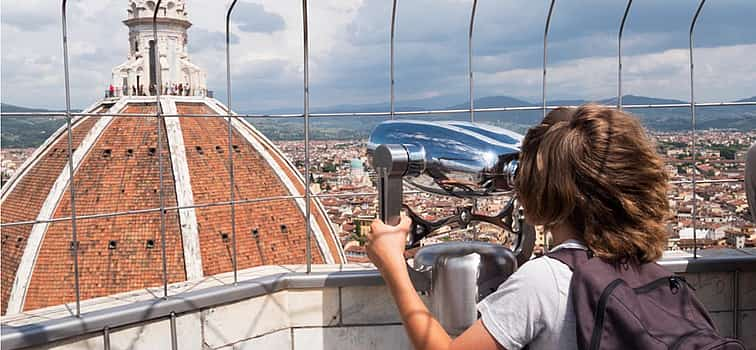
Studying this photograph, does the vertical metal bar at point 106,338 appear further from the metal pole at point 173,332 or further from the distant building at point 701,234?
the distant building at point 701,234

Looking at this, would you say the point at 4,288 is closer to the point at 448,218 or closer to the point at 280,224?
the point at 280,224

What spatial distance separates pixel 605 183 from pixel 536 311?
0.72ft

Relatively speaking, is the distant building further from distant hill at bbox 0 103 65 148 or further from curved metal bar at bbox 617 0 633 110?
distant hill at bbox 0 103 65 148

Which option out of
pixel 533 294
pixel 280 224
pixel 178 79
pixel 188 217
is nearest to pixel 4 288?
pixel 188 217

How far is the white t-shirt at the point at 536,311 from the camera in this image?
1.05m

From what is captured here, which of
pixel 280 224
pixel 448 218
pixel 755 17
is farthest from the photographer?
pixel 280 224

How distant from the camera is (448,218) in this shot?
168 cm

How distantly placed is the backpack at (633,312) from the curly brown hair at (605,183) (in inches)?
2.0

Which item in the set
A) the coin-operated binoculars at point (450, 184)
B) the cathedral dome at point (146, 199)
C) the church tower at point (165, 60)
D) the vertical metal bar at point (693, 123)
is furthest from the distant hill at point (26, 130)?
the church tower at point (165, 60)

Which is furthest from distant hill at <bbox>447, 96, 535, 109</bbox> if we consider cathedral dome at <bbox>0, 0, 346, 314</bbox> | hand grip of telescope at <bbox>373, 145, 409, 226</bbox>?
cathedral dome at <bbox>0, 0, 346, 314</bbox>

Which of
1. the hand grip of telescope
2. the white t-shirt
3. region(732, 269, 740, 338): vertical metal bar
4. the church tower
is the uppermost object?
the church tower

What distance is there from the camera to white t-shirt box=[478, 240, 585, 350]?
105 centimetres

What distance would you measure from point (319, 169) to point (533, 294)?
3.13 meters

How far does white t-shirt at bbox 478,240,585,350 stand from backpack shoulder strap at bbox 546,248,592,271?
1cm
